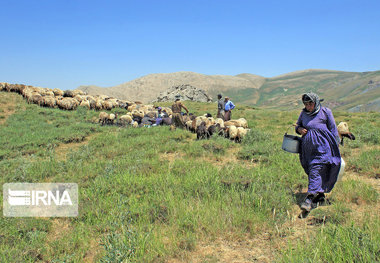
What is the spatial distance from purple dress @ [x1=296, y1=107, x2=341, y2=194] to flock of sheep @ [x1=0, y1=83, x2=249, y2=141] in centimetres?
488

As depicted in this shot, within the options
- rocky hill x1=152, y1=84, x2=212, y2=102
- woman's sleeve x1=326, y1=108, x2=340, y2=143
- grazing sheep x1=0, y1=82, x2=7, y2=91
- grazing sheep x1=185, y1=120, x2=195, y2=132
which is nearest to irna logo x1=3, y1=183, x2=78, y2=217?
woman's sleeve x1=326, y1=108, x2=340, y2=143

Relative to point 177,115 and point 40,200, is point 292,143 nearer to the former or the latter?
point 40,200

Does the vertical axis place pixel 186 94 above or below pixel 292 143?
above

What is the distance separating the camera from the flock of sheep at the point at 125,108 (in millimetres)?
9602

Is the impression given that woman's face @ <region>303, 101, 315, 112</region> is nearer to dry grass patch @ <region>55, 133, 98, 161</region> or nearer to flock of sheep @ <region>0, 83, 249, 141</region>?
flock of sheep @ <region>0, 83, 249, 141</region>

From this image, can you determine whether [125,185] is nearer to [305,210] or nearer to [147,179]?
[147,179]

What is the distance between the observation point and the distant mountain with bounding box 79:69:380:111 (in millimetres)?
92812

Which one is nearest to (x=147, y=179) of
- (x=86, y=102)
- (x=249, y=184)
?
(x=249, y=184)

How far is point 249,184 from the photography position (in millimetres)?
4559

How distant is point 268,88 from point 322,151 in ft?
489

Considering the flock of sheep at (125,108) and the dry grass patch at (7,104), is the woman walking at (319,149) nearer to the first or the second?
the flock of sheep at (125,108)

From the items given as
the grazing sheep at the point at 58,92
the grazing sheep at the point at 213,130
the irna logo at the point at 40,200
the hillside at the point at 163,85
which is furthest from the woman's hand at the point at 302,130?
the hillside at the point at 163,85

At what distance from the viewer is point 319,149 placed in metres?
4.00

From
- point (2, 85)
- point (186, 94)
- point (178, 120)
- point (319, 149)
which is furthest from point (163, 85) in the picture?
point (319, 149)
